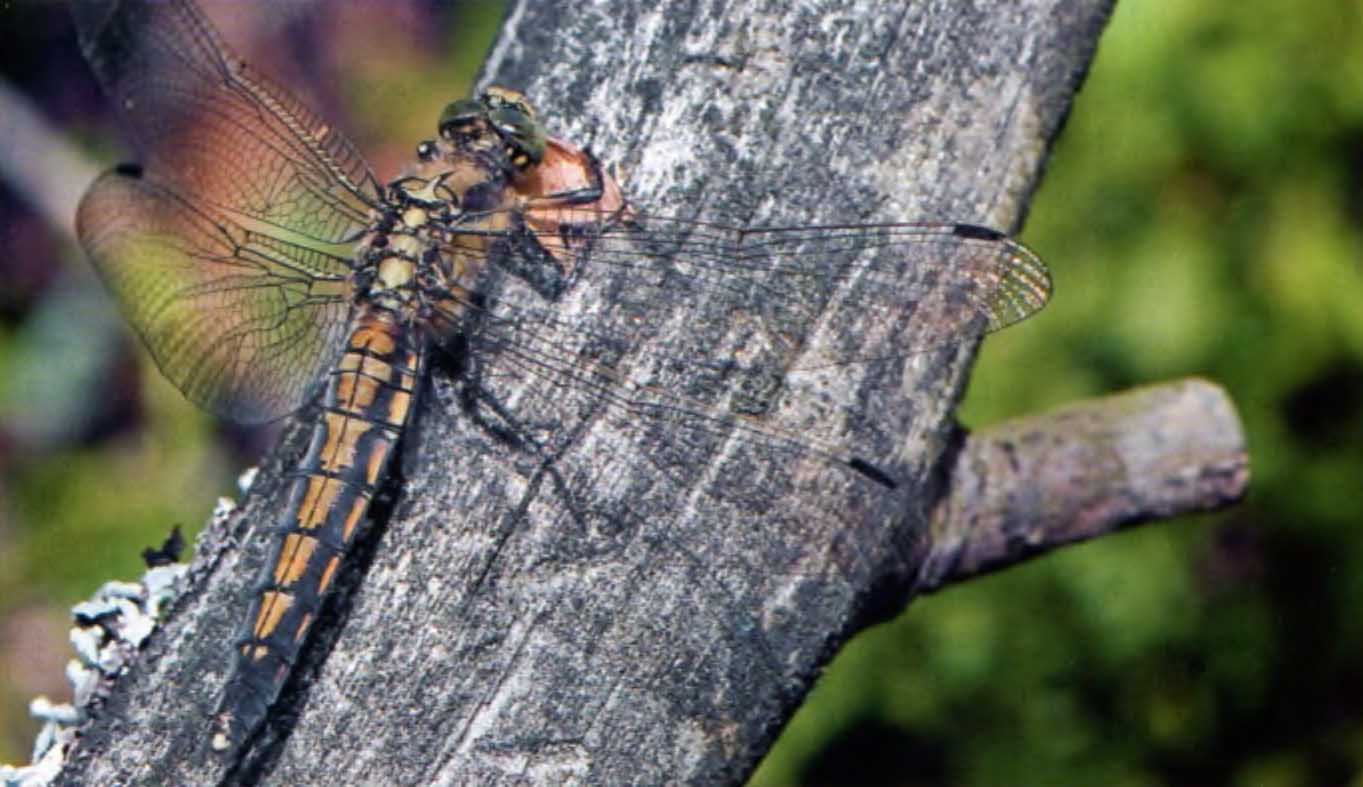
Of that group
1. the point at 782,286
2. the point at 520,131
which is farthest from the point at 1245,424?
the point at 520,131

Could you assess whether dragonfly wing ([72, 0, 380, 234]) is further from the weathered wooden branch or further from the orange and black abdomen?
the weathered wooden branch

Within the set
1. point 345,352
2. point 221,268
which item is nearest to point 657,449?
point 345,352

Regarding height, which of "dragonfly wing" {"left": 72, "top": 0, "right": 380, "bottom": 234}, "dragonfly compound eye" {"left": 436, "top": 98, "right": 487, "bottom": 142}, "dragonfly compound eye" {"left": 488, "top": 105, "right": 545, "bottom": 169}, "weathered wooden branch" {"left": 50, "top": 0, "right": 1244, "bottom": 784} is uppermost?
"dragonfly wing" {"left": 72, "top": 0, "right": 380, "bottom": 234}

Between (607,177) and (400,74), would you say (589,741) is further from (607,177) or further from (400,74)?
(400,74)

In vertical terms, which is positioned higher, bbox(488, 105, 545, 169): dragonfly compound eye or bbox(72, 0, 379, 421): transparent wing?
bbox(72, 0, 379, 421): transparent wing

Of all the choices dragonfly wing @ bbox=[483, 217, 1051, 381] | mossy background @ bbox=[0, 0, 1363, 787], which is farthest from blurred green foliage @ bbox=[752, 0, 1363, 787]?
dragonfly wing @ bbox=[483, 217, 1051, 381]

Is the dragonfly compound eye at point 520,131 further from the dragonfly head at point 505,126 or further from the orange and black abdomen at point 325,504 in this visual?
the orange and black abdomen at point 325,504
